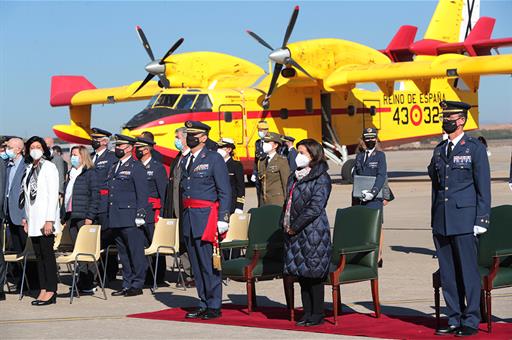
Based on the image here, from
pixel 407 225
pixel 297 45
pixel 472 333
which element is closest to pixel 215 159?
pixel 472 333

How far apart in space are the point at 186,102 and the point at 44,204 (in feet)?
46.4

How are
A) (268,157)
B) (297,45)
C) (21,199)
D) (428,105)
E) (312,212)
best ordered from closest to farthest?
(312,212) < (21,199) < (268,157) < (297,45) < (428,105)

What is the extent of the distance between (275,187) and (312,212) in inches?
156

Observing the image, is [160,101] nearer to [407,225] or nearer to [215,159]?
[407,225]

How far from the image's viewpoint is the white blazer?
35.1 ft

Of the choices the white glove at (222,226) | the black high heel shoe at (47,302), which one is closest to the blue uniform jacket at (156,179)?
the black high heel shoe at (47,302)

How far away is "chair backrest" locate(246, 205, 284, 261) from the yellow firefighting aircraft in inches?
527

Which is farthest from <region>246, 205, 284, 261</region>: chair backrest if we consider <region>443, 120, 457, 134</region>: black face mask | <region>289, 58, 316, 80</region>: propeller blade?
<region>289, 58, 316, 80</region>: propeller blade

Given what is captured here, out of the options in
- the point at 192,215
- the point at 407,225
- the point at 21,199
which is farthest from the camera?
the point at 407,225

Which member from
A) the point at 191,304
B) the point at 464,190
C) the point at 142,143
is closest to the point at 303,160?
the point at 464,190

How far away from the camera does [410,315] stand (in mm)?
9164

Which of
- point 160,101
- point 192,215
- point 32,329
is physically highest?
point 160,101

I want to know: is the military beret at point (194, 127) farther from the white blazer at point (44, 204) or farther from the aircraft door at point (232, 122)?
the aircraft door at point (232, 122)

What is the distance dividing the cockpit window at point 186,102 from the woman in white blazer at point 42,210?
13.5 metres
